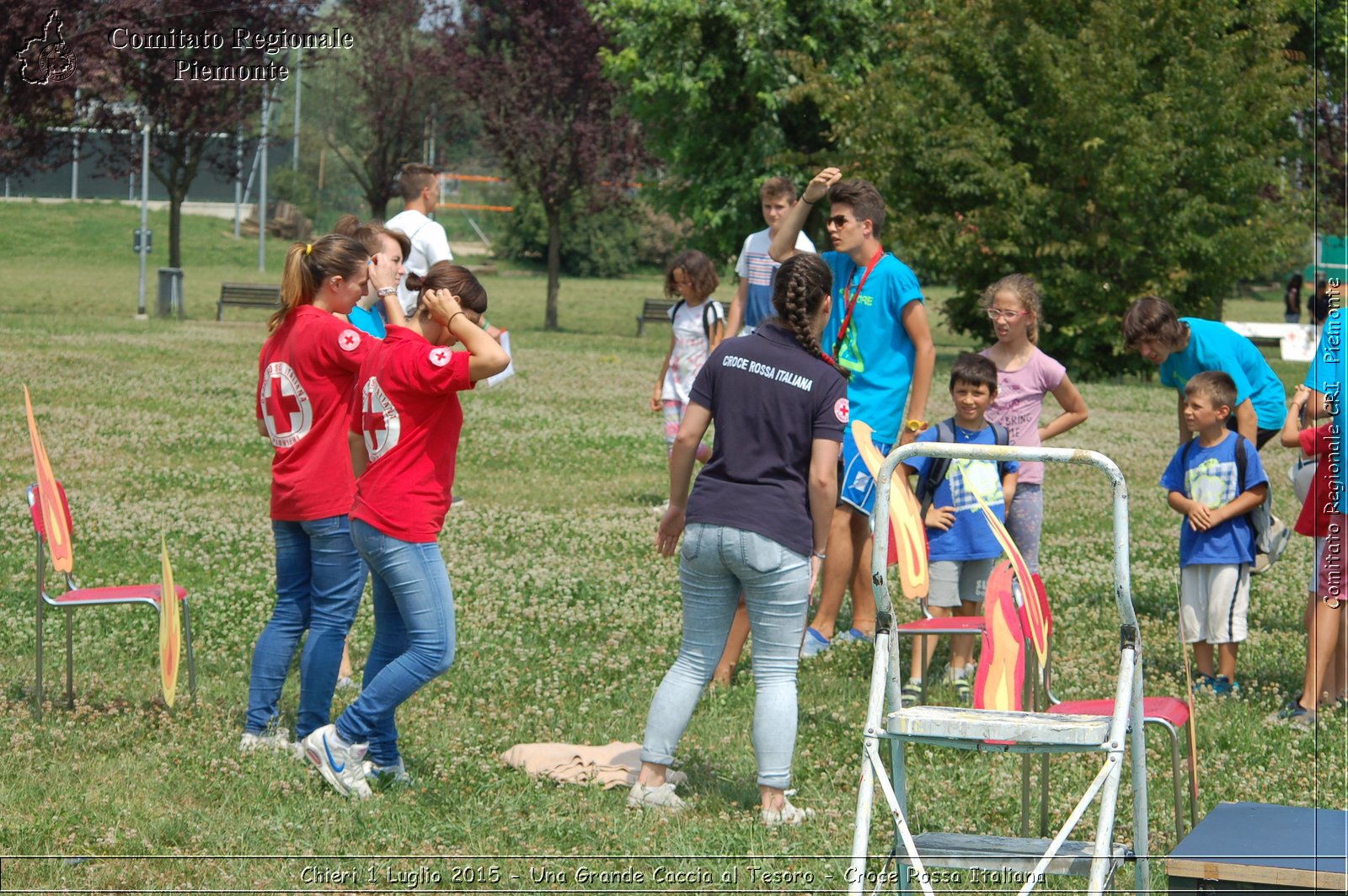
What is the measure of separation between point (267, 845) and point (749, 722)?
2314 millimetres

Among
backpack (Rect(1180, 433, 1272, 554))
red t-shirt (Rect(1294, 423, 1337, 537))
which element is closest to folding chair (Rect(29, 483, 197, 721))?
backpack (Rect(1180, 433, 1272, 554))

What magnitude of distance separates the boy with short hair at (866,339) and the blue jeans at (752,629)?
1.96m

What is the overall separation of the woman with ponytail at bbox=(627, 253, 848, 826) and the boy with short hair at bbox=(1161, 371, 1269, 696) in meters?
2.75

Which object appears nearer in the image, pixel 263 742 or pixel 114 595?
pixel 263 742

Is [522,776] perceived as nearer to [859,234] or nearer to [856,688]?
[856,688]

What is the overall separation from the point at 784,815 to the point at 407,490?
172 cm

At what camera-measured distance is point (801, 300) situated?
5016 millimetres

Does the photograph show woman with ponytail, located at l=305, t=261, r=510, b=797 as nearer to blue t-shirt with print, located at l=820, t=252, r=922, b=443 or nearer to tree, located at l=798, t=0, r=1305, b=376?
blue t-shirt with print, located at l=820, t=252, r=922, b=443

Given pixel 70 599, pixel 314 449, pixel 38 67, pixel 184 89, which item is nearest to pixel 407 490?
pixel 314 449

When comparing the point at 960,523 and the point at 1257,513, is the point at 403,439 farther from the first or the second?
the point at 1257,513

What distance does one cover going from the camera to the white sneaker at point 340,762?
509 centimetres

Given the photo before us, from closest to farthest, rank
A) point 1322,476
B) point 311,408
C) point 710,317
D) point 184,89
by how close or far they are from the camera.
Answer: point 311,408 < point 1322,476 < point 710,317 < point 184,89

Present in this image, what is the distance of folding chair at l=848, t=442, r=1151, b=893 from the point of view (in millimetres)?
3393

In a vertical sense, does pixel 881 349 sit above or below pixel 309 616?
above
